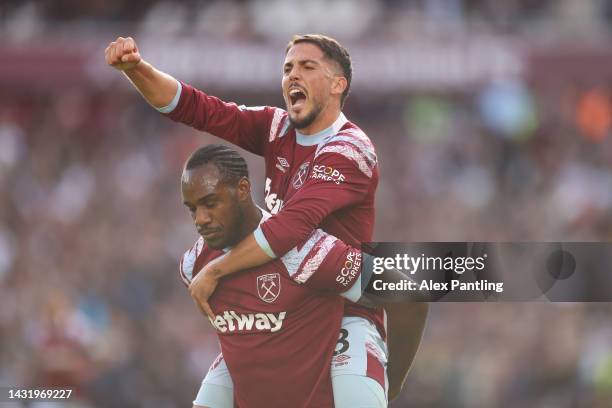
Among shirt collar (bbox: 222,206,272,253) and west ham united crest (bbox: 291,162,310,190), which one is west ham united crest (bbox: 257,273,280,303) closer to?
shirt collar (bbox: 222,206,272,253)

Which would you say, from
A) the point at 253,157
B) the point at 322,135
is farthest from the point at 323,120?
the point at 253,157

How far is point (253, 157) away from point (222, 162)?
10.7m

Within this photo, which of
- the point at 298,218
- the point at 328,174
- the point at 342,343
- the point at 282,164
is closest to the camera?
the point at 298,218

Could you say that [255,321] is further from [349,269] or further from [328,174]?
[328,174]

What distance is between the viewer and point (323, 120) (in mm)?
5754

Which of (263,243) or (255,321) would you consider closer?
(263,243)

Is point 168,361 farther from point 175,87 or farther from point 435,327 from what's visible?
point 175,87

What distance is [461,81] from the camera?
57.9ft

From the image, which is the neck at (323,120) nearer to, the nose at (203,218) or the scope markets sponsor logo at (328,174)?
the scope markets sponsor logo at (328,174)

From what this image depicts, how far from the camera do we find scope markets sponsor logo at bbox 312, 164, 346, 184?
550cm

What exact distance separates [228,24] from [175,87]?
12.6 m

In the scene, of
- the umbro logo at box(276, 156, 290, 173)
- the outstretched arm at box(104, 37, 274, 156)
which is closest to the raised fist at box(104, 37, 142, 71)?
the outstretched arm at box(104, 37, 274, 156)

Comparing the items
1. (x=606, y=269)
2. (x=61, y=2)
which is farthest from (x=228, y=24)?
(x=606, y=269)

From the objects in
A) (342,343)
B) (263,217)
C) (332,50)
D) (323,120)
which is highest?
(332,50)
